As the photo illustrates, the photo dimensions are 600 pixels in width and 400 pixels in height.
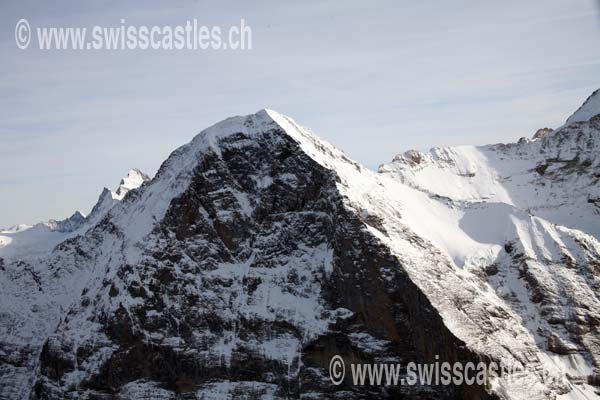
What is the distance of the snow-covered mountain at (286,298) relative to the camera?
163 metres

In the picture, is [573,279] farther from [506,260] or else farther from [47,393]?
[47,393]

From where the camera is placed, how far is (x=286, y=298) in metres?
173

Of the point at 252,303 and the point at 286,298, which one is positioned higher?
the point at 286,298

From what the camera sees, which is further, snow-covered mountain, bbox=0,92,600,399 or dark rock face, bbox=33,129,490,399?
snow-covered mountain, bbox=0,92,600,399

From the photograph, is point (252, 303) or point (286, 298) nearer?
point (286, 298)

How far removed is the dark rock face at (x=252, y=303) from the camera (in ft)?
535

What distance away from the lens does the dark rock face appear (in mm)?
163000

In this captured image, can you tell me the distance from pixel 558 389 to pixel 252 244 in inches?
2977

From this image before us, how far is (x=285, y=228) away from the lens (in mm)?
181000

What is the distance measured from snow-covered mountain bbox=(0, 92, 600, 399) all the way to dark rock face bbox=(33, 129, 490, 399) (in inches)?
12.4

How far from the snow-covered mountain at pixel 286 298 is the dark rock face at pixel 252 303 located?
12.4 inches

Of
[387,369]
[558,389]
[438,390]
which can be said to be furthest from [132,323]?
[558,389]

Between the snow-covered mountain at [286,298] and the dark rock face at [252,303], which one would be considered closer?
the dark rock face at [252,303]

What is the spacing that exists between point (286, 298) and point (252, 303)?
802 centimetres
